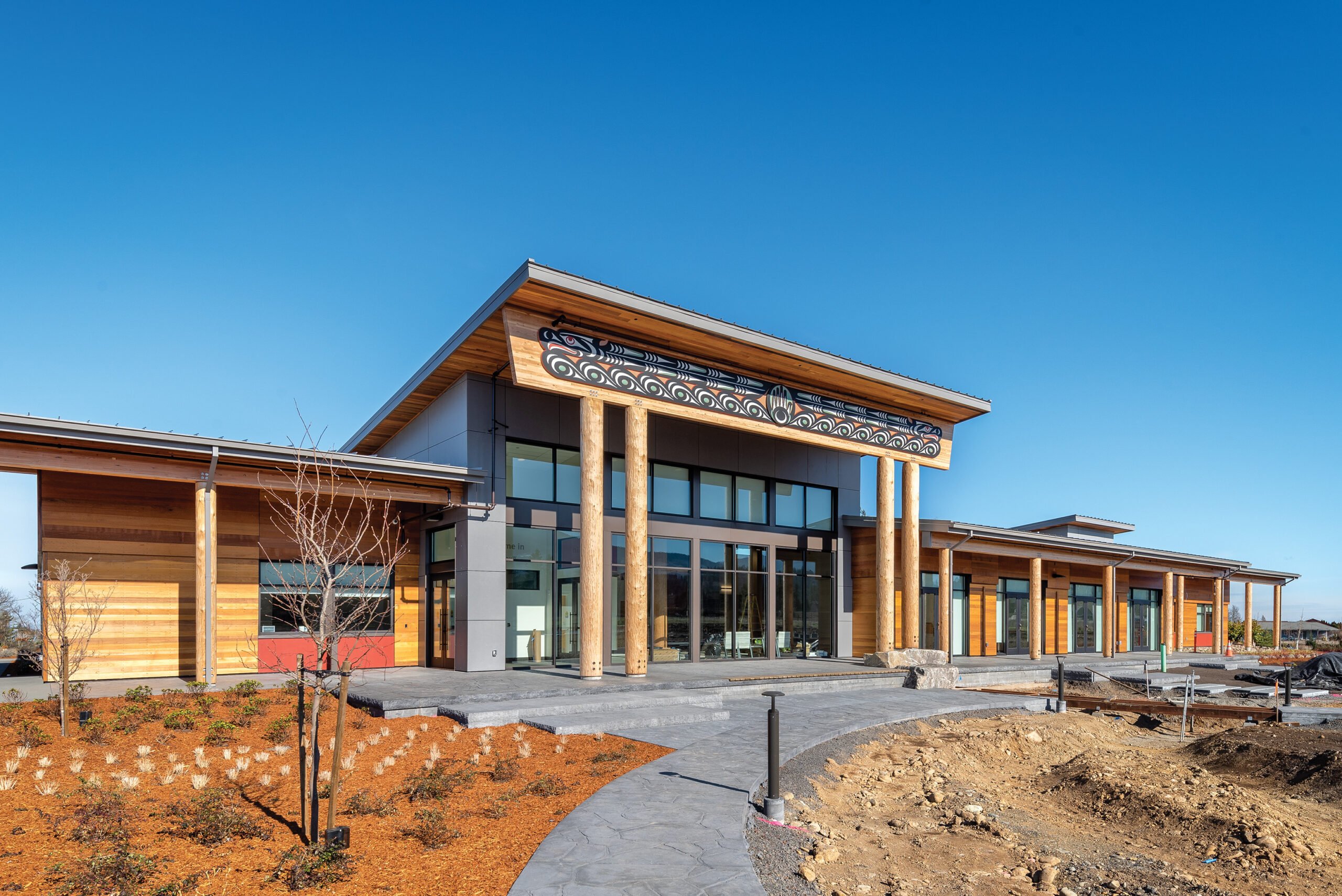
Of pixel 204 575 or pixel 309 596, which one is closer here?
pixel 204 575

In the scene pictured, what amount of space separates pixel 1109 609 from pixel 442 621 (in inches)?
981

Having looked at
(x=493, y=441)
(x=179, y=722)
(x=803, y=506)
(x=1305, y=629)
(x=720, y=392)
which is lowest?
(x=1305, y=629)

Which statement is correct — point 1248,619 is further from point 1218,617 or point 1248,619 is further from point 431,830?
point 431,830

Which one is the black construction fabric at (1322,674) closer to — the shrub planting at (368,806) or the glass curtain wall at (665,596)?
the glass curtain wall at (665,596)

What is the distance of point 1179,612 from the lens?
37.5 metres

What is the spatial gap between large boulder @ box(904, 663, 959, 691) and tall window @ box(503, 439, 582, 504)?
854cm

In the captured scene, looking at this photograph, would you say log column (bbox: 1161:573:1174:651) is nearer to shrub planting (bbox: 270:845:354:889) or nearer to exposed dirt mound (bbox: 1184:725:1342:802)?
exposed dirt mound (bbox: 1184:725:1342:802)

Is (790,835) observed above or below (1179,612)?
above

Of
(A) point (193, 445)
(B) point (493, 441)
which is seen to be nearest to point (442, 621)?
(B) point (493, 441)

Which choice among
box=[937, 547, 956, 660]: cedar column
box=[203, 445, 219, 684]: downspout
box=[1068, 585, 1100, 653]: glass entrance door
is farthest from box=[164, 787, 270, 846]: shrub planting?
box=[1068, 585, 1100, 653]: glass entrance door

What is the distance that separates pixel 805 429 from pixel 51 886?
1743cm

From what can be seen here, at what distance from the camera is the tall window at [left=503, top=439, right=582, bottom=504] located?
62.7 ft

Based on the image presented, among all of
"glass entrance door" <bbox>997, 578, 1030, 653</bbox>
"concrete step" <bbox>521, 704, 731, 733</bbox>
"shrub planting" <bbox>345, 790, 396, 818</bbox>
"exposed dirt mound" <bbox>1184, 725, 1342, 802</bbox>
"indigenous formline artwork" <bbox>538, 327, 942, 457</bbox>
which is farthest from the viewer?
"glass entrance door" <bbox>997, 578, 1030, 653</bbox>

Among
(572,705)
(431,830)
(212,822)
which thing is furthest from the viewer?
(572,705)
